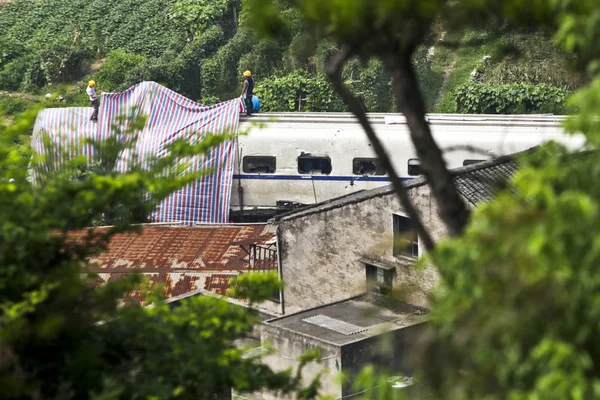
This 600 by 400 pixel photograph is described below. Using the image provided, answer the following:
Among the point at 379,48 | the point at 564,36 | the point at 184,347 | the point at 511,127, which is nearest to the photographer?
the point at 564,36

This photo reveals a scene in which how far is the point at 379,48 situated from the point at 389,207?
1303 cm

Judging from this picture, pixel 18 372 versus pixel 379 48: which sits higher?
pixel 379 48

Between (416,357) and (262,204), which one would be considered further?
(262,204)

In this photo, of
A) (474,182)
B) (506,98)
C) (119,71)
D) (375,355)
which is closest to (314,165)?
(474,182)

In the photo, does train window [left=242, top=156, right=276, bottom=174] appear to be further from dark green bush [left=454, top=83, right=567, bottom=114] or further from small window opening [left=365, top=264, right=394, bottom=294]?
dark green bush [left=454, top=83, right=567, bottom=114]

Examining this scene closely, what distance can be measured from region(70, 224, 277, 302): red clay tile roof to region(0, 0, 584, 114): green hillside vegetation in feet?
25.3

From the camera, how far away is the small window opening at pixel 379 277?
69.8 feet

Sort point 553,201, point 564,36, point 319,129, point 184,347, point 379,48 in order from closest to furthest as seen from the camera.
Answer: point 553,201
point 564,36
point 379,48
point 184,347
point 319,129

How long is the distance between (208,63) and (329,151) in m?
15.8

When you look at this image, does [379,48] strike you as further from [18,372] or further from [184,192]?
[184,192]

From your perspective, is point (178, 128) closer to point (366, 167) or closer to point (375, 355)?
point (366, 167)

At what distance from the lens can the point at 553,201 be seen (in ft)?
20.3

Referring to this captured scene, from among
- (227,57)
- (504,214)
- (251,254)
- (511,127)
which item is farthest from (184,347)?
(227,57)

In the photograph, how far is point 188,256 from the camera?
24.2 m
